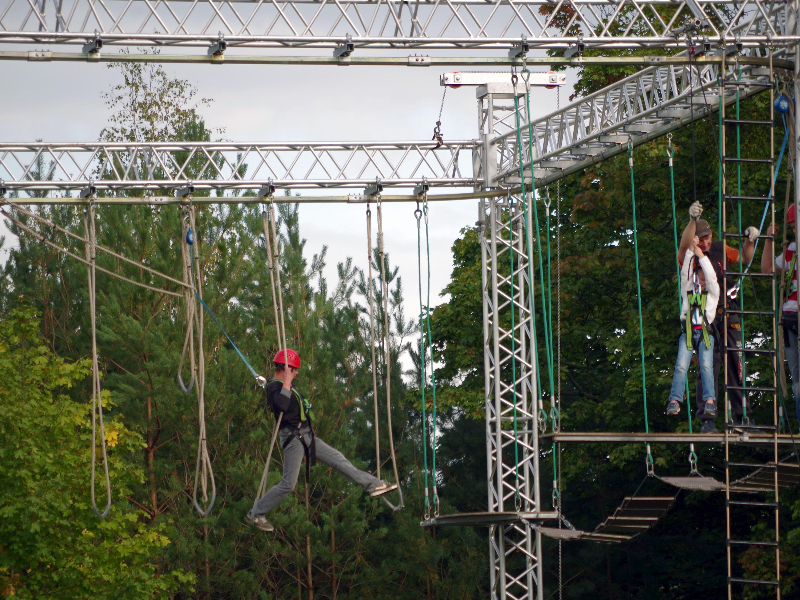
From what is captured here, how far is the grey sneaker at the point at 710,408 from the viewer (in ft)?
27.4

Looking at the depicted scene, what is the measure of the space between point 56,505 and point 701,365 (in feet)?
27.5

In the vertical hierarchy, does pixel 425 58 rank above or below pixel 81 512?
above

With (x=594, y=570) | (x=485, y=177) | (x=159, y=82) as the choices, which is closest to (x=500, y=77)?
(x=485, y=177)

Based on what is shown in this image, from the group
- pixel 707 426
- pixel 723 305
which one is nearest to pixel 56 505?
pixel 707 426

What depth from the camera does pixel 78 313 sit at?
19094 millimetres

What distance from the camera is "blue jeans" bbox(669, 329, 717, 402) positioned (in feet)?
27.1

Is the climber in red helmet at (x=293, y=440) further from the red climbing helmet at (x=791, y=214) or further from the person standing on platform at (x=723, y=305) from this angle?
the red climbing helmet at (x=791, y=214)

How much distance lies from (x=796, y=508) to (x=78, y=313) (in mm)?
11706

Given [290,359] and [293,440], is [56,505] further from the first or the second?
[290,359]

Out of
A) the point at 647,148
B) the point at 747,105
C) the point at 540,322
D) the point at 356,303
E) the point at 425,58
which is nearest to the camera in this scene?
the point at 425,58

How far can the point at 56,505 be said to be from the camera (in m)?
13.5

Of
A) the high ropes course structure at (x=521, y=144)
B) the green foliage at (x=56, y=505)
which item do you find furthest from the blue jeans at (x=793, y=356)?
the green foliage at (x=56, y=505)

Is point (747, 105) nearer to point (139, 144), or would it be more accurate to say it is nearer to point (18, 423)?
point (139, 144)

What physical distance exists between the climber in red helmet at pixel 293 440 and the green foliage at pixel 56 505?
5.53 metres
